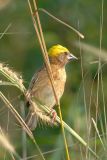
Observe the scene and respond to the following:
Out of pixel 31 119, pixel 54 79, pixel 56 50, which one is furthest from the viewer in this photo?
pixel 56 50

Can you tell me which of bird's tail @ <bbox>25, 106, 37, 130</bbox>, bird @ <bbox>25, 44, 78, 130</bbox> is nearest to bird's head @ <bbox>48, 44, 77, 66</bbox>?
bird @ <bbox>25, 44, 78, 130</bbox>

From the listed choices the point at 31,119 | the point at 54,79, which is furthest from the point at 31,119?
the point at 54,79

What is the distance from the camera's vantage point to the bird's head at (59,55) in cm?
592

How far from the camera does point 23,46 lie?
8.07 meters

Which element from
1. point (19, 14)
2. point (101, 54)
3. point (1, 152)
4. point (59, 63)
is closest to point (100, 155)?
point (101, 54)

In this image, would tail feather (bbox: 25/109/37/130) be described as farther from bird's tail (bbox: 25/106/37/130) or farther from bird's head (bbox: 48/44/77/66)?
bird's head (bbox: 48/44/77/66)

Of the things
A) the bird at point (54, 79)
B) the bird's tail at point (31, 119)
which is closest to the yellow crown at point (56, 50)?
the bird at point (54, 79)

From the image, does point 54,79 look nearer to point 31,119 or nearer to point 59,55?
point 59,55

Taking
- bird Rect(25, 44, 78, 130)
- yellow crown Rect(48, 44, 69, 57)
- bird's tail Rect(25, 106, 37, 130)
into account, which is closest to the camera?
bird's tail Rect(25, 106, 37, 130)

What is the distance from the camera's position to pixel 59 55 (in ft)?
19.5

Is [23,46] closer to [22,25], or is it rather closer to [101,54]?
[22,25]

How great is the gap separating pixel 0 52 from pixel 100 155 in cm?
404

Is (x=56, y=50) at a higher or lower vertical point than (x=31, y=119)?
lower

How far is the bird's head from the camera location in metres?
5.92
